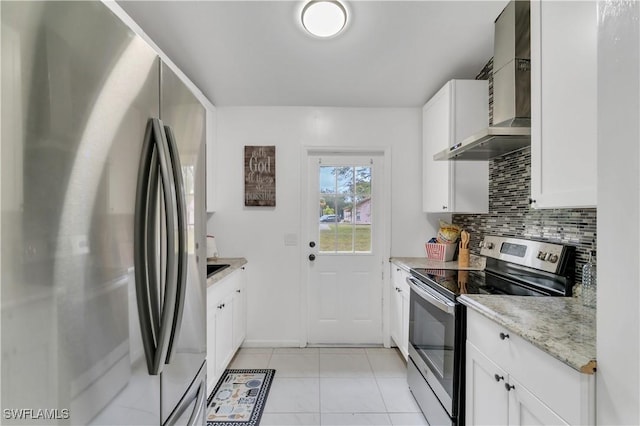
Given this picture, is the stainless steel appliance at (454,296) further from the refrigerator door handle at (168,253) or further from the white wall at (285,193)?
the refrigerator door handle at (168,253)

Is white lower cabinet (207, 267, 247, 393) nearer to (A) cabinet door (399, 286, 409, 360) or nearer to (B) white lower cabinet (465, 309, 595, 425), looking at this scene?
(A) cabinet door (399, 286, 409, 360)

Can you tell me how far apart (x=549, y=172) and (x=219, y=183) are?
105 inches

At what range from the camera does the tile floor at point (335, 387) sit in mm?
1944

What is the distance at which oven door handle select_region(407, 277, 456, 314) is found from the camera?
62.2 inches

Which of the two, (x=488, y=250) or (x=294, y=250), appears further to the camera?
(x=294, y=250)

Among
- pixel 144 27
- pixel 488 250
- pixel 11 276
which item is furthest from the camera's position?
pixel 488 250

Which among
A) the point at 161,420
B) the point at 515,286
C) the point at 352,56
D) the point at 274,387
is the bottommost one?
the point at 274,387

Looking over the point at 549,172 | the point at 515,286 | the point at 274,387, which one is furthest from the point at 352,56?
the point at 274,387

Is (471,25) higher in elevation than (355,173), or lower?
higher

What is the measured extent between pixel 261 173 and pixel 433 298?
198 centimetres

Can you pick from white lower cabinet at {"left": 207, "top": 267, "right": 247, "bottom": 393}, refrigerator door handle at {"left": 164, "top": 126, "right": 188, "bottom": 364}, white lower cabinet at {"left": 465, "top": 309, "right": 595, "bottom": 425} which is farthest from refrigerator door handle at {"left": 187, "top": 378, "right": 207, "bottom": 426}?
white lower cabinet at {"left": 465, "top": 309, "right": 595, "bottom": 425}

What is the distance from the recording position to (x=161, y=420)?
87cm

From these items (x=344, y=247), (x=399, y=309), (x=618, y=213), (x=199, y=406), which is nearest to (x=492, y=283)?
(x=399, y=309)

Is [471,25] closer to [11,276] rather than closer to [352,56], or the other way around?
[352,56]
